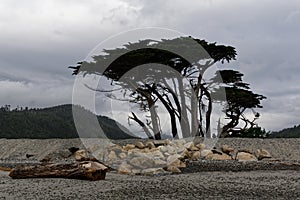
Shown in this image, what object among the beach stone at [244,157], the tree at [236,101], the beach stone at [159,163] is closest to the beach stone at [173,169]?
the beach stone at [159,163]

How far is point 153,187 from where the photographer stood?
790 cm

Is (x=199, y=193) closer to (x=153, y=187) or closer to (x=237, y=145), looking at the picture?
(x=153, y=187)

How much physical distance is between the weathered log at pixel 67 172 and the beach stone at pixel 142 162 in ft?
6.95

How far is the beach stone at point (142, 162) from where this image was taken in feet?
36.8

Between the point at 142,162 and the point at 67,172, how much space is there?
8.63 feet

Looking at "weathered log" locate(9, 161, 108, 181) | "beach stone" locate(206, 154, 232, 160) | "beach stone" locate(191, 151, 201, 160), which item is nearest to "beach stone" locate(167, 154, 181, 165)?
"beach stone" locate(191, 151, 201, 160)

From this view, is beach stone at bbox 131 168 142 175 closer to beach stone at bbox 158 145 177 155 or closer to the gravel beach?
the gravel beach

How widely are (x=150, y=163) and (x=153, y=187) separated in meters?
3.42

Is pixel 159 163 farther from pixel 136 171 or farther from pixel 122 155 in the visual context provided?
pixel 122 155

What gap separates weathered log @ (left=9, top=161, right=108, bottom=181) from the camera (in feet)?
29.0

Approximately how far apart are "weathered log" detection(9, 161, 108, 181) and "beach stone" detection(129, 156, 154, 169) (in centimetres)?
212

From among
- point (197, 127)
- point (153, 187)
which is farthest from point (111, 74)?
point (153, 187)

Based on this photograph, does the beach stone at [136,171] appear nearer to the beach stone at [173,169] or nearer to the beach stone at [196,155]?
the beach stone at [173,169]

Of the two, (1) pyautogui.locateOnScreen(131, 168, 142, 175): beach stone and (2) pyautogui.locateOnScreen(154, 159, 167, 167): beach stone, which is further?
(2) pyautogui.locateOnScreen(154, 159, 167, 167): beach stone
